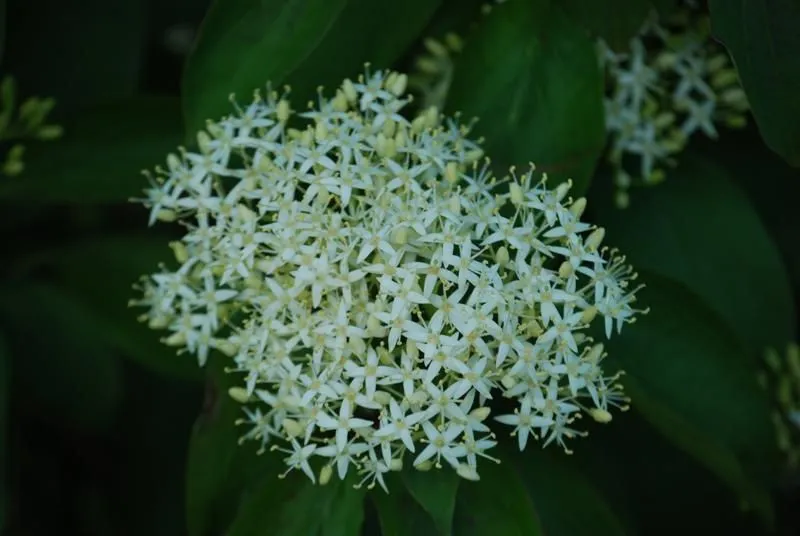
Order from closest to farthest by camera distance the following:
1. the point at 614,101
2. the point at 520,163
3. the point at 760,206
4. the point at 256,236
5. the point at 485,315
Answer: the point at 485,315 < the point at 256,236 < the point at 520,163 < the point at 614,101 < the point at 760,206

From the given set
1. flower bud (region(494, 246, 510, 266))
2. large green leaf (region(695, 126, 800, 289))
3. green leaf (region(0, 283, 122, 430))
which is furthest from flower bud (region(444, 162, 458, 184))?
green leaf (region(0, 283, 122, 430))

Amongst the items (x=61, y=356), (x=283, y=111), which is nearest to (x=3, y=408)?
(x=61, y=356)

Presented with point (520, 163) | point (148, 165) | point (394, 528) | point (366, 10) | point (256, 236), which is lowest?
point (394, 528)

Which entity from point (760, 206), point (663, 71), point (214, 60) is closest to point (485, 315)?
point (214, 60)

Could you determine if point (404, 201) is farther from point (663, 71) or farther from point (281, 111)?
point (663, 71)

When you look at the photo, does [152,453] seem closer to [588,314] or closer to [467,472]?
[467,472]

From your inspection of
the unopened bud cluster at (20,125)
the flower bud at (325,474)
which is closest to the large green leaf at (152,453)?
the unopened bud cluster at (20,125)
